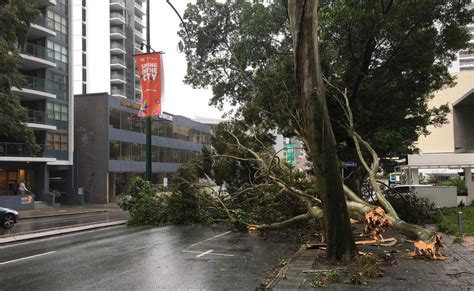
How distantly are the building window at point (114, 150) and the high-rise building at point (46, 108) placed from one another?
14.2 ft

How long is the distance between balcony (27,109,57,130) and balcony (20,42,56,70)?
4049 millimetres

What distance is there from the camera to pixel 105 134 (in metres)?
46.6

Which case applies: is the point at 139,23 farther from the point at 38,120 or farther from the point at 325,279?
the point at 325,279

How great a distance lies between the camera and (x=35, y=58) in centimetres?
3953

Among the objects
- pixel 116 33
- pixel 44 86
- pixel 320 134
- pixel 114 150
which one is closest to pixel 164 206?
pixel 320 134

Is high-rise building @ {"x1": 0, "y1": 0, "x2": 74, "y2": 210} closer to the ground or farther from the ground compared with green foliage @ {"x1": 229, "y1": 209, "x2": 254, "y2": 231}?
farther from the ground

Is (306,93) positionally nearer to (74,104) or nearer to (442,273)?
(442,273)

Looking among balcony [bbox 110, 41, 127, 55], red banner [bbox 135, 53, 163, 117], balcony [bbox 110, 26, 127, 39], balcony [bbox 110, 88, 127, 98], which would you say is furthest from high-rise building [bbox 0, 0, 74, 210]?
balcony [bbox 110, 88, 127, 98]

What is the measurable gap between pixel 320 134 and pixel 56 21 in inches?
1611

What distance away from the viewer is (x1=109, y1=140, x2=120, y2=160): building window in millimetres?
47500

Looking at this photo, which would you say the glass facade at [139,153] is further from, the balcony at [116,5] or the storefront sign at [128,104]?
the balcony at [116,5]

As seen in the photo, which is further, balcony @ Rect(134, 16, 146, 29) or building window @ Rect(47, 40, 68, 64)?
balcony @ Rect(134, 16, 146, 29)

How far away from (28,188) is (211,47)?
2092 cm

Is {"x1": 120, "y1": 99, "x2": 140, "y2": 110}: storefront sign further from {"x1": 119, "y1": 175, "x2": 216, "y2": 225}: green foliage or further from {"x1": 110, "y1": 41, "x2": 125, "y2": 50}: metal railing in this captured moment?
{"x1": 110, "y1": 41, "x2": 125, "y2": 50}: metal railing
